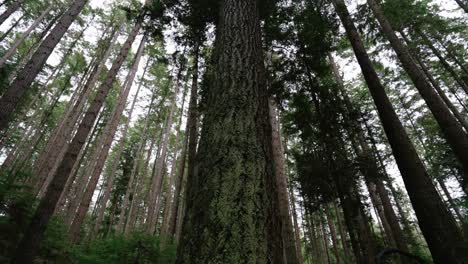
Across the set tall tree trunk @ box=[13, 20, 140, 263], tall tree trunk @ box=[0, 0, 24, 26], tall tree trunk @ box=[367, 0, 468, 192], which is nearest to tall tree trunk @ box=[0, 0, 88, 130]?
tall tree trunk @ box=[13, 20, 140, 263]

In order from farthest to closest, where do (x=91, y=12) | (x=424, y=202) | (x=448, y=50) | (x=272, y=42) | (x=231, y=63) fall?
(x=91, y=12) < (x=448, y=50) < (x=272, y=42) < (x=424, y=202) < (x=231, y=63)

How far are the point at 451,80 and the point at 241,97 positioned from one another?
76.7 ft

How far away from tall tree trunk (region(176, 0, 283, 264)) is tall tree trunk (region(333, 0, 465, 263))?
3.33 metres

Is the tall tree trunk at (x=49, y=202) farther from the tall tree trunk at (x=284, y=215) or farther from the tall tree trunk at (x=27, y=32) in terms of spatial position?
the tall tree trunk at (x=27, y=32)

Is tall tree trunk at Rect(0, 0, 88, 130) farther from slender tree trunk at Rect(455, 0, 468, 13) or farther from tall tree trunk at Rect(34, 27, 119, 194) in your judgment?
slender tree trunk at Rect(455, 0, 468, 13)

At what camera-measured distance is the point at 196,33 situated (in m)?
6.60

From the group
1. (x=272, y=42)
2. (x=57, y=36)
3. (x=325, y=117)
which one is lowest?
(x=325, y=117)

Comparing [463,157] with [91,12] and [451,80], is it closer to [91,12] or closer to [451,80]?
[451,80]

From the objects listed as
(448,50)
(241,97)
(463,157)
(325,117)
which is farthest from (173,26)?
(448,50)

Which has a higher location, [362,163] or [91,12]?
[91,12]

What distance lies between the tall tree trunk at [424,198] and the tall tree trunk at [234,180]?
3.33 metres

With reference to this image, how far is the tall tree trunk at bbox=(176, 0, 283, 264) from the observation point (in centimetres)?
99

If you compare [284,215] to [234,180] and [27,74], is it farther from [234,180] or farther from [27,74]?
[27,74]

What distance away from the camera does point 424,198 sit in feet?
11.4
